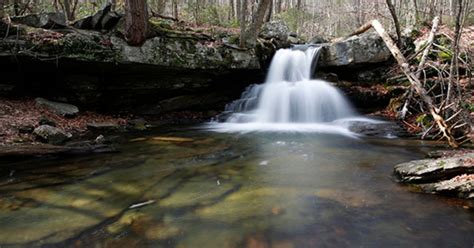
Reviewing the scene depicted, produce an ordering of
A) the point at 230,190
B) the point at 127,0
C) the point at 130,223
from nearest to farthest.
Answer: the point at 130,223, the point at 230,190, the point at 127,0

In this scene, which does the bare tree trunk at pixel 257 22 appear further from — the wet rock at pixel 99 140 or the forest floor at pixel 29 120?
the wet rock at pixel 99 140

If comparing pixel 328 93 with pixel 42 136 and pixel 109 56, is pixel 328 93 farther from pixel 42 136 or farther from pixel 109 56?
pixel 42 136

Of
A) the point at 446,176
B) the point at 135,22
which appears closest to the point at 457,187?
the point at 446,176

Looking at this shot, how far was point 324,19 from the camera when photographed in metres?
41.4

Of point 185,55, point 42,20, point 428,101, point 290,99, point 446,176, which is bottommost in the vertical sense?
point 446,176

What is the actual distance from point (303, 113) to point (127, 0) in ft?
22.2

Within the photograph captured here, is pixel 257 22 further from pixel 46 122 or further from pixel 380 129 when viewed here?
pixel 46 122

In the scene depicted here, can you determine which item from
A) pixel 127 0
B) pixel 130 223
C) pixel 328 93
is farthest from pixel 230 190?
pixel 328 93

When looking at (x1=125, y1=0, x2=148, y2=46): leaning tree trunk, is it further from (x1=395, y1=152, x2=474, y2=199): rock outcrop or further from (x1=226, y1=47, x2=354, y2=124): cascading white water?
(x1=395, y1=152, x2=474, y2=199): rock outcrop

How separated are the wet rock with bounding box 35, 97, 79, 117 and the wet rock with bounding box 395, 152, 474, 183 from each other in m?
9.21

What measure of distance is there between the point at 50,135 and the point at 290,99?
306 inches

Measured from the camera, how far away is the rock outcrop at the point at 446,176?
4.50 metres

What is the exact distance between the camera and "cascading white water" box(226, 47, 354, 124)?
38.1ft

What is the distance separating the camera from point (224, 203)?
442cm
